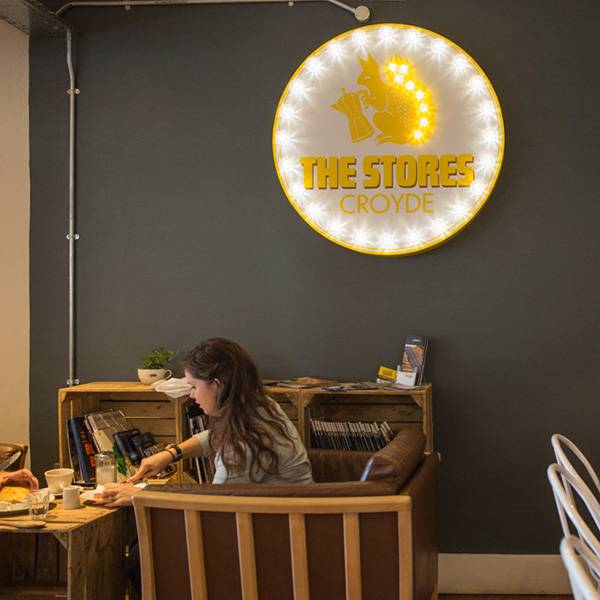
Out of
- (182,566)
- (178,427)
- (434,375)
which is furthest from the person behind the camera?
(434,375)

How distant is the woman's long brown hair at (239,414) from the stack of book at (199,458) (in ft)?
3.12

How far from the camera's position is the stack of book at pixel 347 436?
3625 mm

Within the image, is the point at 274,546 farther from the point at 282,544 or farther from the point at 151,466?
the point at 151,466

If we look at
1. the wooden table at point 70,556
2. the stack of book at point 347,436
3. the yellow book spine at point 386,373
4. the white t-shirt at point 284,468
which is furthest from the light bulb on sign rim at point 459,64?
the wooden table at point 70,556

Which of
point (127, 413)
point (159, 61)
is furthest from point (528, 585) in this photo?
point (159, 61)

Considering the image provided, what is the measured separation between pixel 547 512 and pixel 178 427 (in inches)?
73.7

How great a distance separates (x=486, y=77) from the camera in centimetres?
386

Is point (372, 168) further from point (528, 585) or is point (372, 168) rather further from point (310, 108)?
point (528, 585)

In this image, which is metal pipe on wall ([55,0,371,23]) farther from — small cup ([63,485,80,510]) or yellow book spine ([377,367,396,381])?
small cup ([63,485,80,510])

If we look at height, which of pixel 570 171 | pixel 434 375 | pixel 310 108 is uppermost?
pixel 310 108

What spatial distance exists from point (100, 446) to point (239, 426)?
1.17 m

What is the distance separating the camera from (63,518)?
2.49m

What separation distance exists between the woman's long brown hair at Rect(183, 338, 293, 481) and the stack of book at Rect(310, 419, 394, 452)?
2.84ft

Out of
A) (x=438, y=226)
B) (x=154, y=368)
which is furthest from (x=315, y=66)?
(x=154, y=368)
